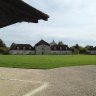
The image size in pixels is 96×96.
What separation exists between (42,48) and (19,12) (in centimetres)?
14891

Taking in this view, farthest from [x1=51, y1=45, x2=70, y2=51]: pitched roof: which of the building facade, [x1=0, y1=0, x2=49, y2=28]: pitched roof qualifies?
[x1=0, y1=0, x2=49, y2=28]: pitched roof

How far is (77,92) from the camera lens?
13.8 metres

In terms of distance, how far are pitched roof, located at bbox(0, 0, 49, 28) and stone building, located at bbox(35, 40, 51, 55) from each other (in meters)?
145

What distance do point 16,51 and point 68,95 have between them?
14017cm

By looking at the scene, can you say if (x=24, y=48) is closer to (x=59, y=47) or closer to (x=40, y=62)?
(x=59, y=47)

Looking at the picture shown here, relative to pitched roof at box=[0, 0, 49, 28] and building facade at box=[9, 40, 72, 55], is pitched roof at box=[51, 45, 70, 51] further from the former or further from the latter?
pitched roof at box=[0, 0, 49, 28]

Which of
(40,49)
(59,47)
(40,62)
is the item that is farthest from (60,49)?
(40,62)

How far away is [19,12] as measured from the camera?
711 centimetres

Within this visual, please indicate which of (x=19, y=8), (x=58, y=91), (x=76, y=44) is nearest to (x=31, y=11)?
(x=19, y=8)

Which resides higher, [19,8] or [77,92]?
[19,8]

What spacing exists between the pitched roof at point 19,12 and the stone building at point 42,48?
145 meters

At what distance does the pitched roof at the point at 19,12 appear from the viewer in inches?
258

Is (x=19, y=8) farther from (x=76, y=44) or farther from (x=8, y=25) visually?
(x=76, y=44)

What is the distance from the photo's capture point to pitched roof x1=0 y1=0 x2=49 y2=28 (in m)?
6.56
